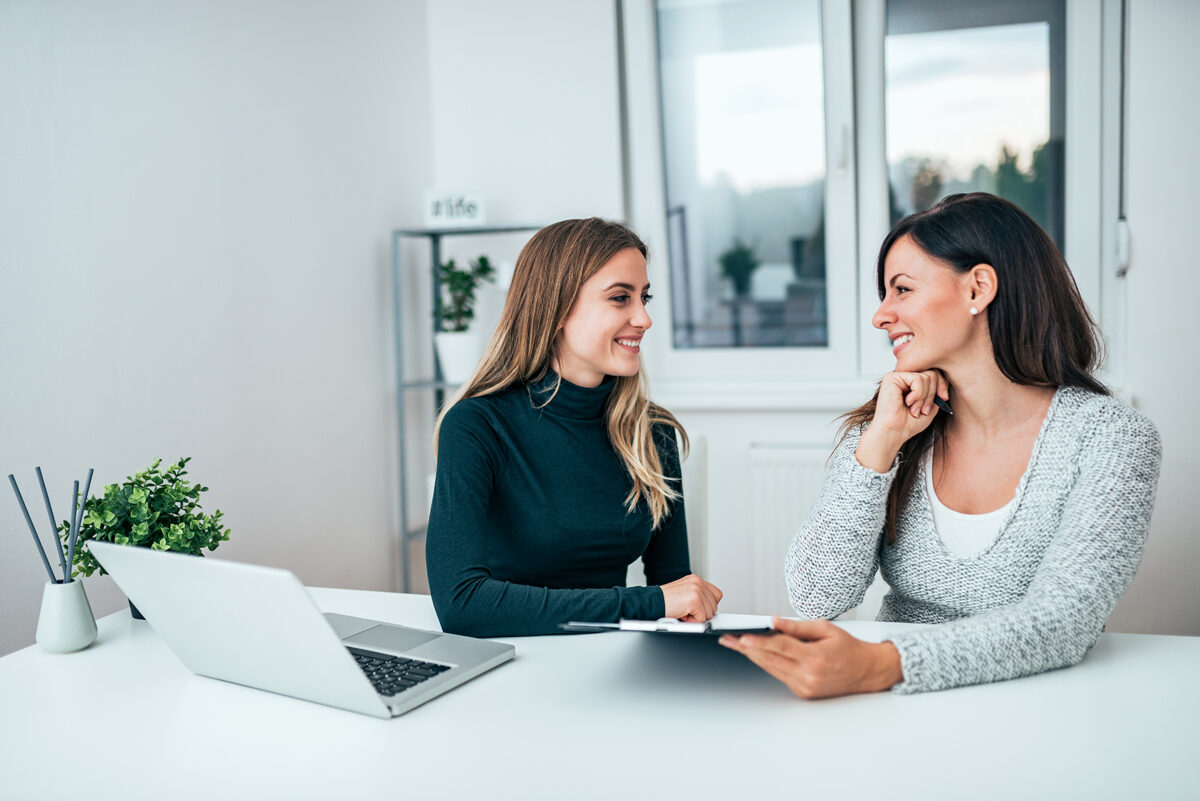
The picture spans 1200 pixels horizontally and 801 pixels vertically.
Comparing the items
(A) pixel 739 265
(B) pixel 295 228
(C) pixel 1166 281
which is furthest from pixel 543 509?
(C) pixel 1166 281

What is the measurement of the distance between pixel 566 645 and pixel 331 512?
1.69m

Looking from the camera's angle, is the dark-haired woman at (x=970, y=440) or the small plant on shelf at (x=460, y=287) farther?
the small plant on shelf at (x=460, y=287)

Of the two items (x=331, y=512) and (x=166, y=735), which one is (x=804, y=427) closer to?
(x=331, y=512)

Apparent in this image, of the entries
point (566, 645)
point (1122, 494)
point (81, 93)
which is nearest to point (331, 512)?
point (81, 93)

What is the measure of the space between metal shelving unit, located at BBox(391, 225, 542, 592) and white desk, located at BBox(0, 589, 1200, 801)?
71.3 inches

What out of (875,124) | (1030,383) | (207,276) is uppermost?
(875,124)

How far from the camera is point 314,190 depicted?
2658mm

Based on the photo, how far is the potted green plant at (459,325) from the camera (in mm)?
2920

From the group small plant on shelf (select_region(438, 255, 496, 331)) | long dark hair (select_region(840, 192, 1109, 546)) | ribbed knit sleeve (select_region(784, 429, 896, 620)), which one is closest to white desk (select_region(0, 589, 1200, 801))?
ribbed knit sleeve (select_region(784, 429, 896, 620))

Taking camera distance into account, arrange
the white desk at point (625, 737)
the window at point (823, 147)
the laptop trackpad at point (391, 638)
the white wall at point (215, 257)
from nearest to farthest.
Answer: the white desk at point (625, 737), the laptop trackpad at point (391, 638), the white wall at point (215, 257), the window at point (823, 147)

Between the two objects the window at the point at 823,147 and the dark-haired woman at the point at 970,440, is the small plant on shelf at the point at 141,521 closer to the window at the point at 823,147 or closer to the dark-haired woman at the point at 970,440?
the dark-haired woman at the point at 970,440

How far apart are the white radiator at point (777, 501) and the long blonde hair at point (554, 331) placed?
Result: 1.34 m

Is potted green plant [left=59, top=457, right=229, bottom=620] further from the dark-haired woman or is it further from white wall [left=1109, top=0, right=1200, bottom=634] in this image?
white wall [left=1109, top=0, right=1200, bottom=634]

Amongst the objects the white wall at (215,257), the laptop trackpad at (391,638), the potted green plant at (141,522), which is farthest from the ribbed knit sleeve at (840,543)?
the white wall at (215,257)
